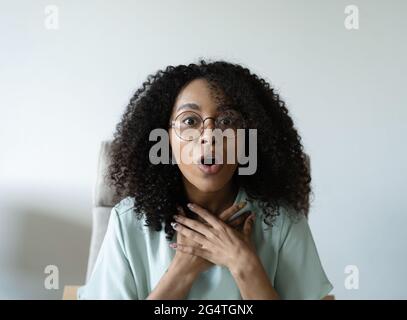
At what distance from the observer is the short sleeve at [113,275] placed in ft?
2.50

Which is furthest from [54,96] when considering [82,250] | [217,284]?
[217,284]

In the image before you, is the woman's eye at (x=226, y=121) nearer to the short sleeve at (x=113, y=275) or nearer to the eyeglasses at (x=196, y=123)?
the eyeglasses at (x=196, y=123)

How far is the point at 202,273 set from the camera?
0.77 metres

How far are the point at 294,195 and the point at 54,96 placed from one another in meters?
0.99

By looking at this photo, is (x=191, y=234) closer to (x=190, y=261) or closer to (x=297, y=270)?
(x=190, y=261)

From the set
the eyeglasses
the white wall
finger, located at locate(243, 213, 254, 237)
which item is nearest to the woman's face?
the eyeglasses

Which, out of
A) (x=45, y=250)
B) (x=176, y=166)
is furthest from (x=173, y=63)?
(x=45, y=250)

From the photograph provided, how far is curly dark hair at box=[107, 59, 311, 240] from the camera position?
0.78m

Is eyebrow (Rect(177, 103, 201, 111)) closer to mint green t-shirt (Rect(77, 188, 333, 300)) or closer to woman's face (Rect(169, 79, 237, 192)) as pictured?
woman's face (Rect(169, 79, 237, 192))

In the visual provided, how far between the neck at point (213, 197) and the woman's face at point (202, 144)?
60 mm

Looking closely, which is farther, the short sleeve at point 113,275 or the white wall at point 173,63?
the white wall at point 173,63

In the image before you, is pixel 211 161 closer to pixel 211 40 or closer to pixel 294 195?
pixel 294 195

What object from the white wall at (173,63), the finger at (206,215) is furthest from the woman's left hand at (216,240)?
the white wall at (173,63)

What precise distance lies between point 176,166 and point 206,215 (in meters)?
0.12
